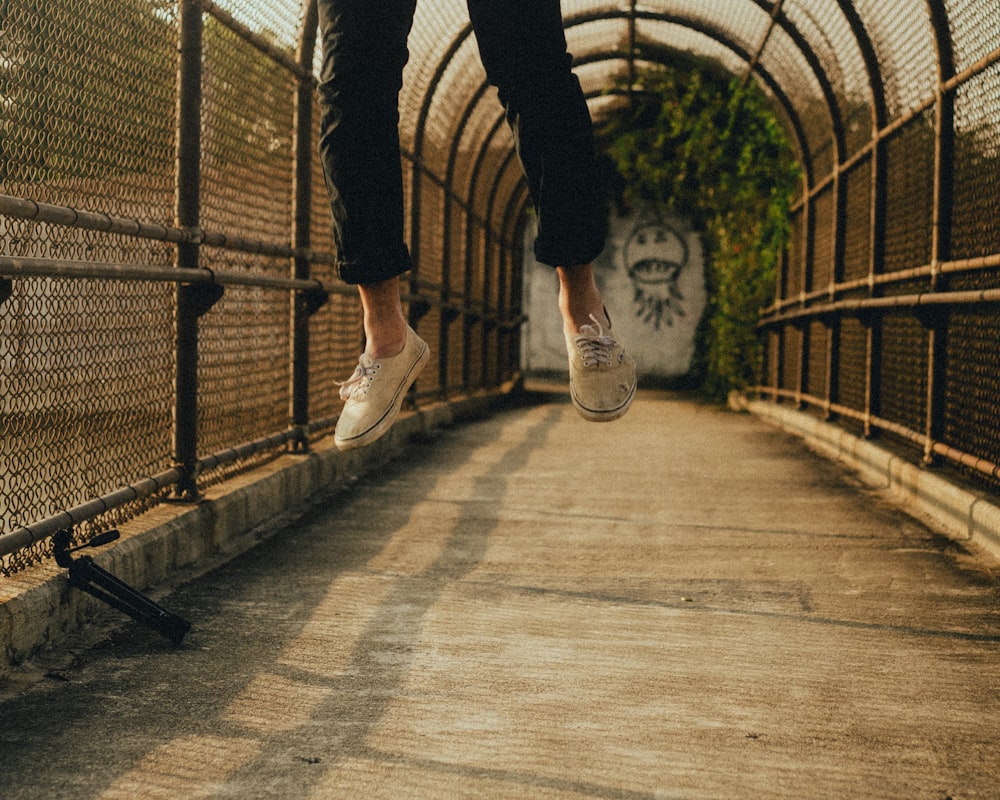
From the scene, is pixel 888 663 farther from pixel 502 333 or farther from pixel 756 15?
pixel 502 333

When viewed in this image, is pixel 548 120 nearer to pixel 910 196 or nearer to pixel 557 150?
pixel 557 150

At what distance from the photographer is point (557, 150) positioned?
204cm

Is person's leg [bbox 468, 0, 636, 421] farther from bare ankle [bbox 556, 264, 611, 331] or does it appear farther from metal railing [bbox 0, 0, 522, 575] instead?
metal railing [bbox 0, 0, 522, 575]

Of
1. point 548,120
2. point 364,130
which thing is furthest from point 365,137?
point 548,120

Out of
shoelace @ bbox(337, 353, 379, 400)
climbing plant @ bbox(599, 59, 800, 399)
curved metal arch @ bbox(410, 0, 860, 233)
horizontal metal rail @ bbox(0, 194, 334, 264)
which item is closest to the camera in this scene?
shoelace @ bbox(337, 353, 379, 400)

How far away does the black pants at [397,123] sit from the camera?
1927 mm

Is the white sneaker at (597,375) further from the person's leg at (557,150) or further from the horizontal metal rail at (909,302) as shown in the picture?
the horizontal metal rail at (909,302)

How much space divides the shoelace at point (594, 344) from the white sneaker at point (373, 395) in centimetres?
34

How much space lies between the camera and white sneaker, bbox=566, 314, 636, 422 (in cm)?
231

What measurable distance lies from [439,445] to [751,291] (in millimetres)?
5894

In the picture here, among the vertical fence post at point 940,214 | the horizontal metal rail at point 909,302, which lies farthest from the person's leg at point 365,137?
the vertical fence post at point 940,214

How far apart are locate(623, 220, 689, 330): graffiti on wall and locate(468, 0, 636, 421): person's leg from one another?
57.0 feet

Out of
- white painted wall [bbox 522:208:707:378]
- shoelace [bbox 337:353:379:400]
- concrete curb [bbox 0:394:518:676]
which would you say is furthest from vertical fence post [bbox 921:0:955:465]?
white painted wall [bbox 522:208:707:378]

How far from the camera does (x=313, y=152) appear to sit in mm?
5531
